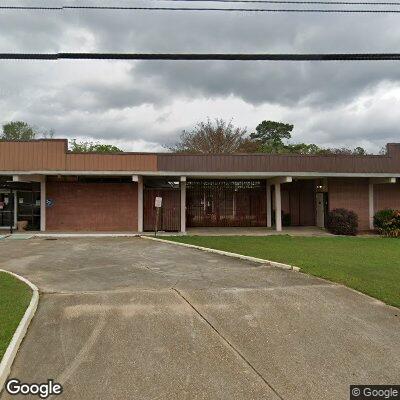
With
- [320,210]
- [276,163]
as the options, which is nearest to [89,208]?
[276,163]

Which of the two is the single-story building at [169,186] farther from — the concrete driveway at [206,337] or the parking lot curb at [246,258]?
the concrete driveway at [206,337]

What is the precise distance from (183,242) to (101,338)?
32.5ft

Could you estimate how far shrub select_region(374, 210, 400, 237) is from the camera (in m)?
18.2

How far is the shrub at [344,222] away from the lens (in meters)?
18.6

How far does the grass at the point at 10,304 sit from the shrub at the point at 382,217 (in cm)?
1755

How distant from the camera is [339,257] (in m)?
11.1

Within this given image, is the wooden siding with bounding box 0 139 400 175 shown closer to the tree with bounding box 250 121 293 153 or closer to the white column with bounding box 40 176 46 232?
the white column with bounding box 40 176 46 232

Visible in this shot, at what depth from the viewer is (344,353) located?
446 cm

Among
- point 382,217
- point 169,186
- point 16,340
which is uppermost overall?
point 169,186

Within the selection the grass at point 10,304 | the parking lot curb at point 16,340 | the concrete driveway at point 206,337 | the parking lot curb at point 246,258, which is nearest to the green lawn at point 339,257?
the parking lot curb at point 246,258

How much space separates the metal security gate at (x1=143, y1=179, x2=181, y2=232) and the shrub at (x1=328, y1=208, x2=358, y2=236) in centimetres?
844

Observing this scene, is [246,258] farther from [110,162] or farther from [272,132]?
[272,132]

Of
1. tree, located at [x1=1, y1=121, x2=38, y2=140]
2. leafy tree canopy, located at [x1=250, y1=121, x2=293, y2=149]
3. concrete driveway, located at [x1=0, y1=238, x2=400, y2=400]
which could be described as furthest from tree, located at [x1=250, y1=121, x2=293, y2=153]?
concrete driveway, located at [x1=0, y1=238, x2=400, y2=400]

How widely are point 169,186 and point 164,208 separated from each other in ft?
5.43
